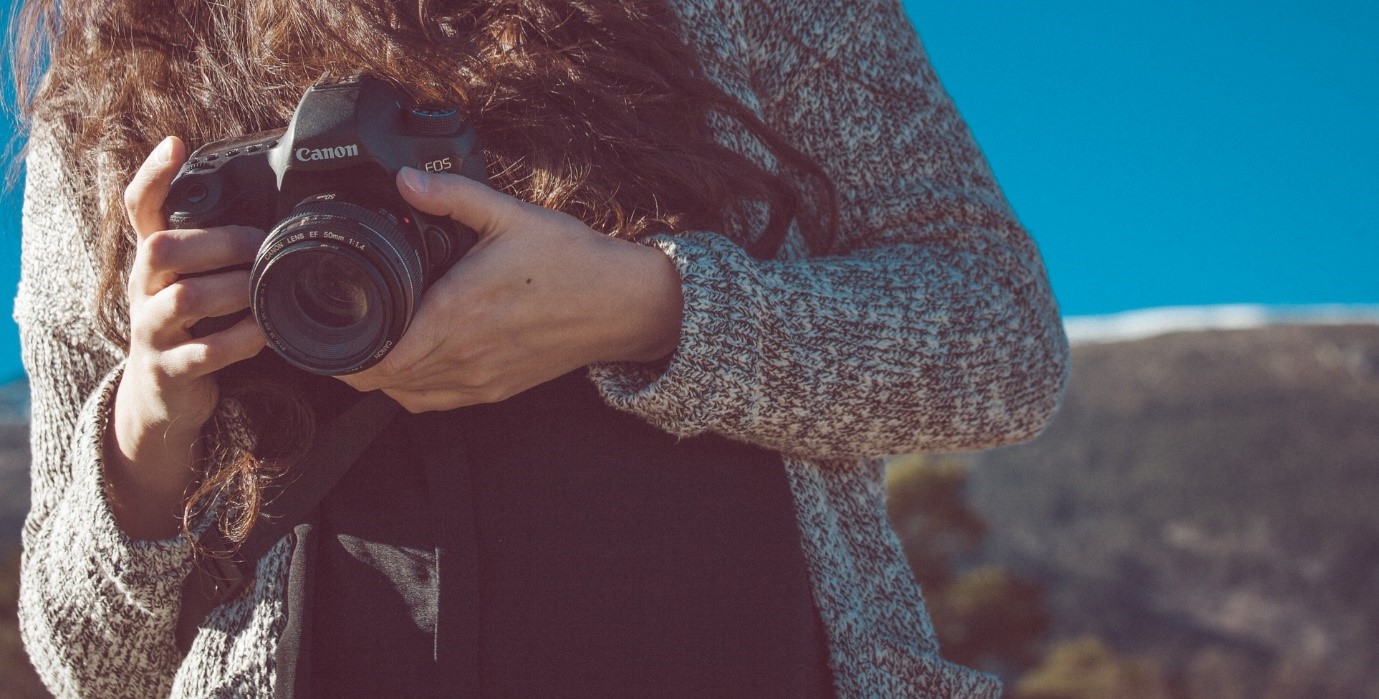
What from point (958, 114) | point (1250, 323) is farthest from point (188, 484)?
point (1250, 323)

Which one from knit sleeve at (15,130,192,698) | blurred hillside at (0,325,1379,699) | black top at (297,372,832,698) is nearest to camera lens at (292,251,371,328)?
black top at (297,372,832,698)

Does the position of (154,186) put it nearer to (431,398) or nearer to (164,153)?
(164,153)

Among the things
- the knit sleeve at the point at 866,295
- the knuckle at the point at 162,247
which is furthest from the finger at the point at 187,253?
the knit sleeve at the point at 866,295

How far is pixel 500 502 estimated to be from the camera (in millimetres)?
657

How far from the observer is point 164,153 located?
0.65 metres

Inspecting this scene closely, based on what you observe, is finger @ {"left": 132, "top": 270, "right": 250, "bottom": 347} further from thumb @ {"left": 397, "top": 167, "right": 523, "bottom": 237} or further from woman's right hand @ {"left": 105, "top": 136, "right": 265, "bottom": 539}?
thumb @ {"left": 397, "top": 167, "right": 523, "bottom": 237}

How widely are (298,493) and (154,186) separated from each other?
0.22 metres

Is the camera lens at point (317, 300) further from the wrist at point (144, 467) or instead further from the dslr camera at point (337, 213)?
the wrist at point (144, 467)

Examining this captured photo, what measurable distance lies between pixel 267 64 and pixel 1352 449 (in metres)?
19.3

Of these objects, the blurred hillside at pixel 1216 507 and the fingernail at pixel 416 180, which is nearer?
the fingernail at pixel 416 180

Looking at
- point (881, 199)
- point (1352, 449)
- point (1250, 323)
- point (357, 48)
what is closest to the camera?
point (357, 48)

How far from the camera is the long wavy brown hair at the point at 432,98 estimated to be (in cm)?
70

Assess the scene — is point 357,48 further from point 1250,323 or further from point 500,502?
point 1250,323

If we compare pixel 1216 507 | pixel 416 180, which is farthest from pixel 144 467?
pixel 1216 507
